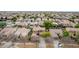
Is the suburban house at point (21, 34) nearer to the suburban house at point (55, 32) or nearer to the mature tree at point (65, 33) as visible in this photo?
the suburban house at point (55, 32)

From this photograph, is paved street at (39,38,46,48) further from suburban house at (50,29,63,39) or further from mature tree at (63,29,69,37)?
Result: mature tree at (63,29,69,37)

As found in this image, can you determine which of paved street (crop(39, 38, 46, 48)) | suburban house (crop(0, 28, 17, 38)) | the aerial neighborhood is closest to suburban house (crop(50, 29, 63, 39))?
the aerial neighborhood

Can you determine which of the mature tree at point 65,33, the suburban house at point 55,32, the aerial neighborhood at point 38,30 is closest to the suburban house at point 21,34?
the aerial neighborhood at point 38,30

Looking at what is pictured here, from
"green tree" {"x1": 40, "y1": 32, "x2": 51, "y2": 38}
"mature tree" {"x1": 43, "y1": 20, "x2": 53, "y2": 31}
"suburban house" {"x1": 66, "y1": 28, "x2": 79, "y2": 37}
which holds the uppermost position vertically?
"mature tree" {"x1": 43, "y1": 20, "x2": 53, "y2": 31}

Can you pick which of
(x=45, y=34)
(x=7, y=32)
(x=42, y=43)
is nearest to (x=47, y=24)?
(x=45, y=34)

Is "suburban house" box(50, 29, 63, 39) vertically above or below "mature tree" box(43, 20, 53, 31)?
below

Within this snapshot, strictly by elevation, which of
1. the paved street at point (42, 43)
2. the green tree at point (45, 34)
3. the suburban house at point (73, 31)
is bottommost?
the paved street at point (42, 43)

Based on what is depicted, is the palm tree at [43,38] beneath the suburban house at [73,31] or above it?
beneath

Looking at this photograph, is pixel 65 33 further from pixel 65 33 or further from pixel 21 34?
pixel 21 34
